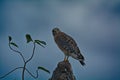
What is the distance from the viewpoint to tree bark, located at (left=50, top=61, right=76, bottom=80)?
5692 mm

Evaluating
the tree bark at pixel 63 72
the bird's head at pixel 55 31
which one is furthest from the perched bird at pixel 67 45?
the tree bark at pixel 63 72

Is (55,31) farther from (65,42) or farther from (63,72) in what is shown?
(63,72)

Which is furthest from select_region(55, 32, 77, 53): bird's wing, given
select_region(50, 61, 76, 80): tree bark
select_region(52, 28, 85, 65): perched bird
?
select_region(50, 61, 76, 80): tree bark

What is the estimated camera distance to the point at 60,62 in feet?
20.4

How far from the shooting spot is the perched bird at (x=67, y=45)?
7273 mm

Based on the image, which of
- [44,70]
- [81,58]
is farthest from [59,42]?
[44,70]

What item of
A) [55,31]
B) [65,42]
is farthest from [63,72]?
[55,31]

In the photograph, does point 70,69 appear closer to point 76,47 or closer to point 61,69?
point 61,69

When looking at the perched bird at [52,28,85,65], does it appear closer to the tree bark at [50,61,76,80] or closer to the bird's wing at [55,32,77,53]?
the bird's wing at [55,32,77,53]

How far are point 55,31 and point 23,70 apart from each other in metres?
4.31

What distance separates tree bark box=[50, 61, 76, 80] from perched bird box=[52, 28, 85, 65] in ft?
3.41

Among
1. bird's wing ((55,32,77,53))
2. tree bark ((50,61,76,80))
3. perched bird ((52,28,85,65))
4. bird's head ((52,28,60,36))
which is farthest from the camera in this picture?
bird's head ((52,28,60,36))

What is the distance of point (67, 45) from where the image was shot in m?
7.60

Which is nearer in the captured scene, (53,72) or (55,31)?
(53,72)
